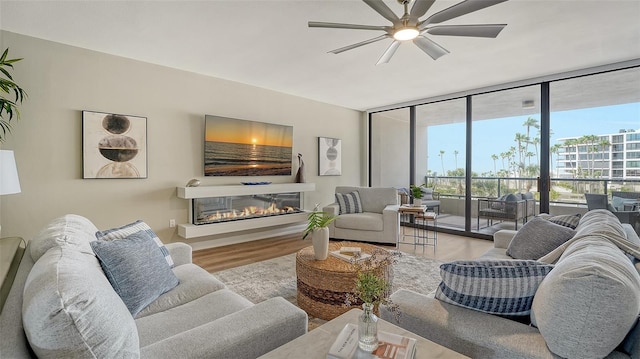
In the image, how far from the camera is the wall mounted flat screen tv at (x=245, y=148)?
4406mm

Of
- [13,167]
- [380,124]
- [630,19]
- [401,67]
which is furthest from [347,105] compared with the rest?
[13,167]

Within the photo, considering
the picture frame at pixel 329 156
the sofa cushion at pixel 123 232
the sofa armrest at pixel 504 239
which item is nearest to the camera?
the sofa cushion at pixel 123 232

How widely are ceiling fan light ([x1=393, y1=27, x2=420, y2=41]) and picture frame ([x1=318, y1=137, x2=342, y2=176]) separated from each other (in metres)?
3.55

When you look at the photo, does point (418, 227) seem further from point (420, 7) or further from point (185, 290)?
point (185, 290)

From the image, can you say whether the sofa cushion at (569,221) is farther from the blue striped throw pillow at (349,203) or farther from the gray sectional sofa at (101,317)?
the blue striped throw pillow at (349,203)

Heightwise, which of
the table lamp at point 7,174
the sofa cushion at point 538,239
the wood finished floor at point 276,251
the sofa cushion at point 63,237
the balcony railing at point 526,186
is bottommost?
the wood finished floor at point 276,251

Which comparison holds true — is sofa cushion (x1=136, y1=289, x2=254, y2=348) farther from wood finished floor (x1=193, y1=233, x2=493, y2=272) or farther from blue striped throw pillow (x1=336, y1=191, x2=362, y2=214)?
blue striped throw pillow (x1=336, y1=191, x2=362, y2=214)

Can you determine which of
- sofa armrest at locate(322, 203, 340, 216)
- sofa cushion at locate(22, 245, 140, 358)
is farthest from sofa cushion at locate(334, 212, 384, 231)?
sofa cushion at locate(22, 245, 140, 358)

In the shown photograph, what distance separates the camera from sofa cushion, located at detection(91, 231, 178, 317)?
1.51 m

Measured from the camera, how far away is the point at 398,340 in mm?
1122

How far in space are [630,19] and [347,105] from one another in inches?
165

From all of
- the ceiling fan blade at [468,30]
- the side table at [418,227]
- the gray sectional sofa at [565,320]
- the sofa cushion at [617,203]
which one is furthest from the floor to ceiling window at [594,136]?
the gray sectional sofa at [565,320]

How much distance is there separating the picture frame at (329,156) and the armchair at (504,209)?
2720 millimetres

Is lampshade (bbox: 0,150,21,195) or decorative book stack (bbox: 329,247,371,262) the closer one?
lampshade (bbox: 0,150,21,195)
